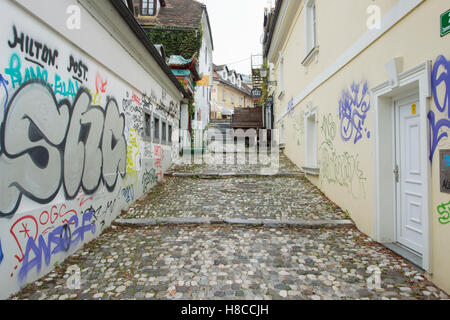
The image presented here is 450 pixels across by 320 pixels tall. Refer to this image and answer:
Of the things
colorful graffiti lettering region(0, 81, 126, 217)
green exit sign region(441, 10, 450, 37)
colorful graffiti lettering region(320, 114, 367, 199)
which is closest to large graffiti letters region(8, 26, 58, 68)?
colorful graffiti lettering region(0, 81, 126, 217)

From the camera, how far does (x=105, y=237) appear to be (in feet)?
14.0

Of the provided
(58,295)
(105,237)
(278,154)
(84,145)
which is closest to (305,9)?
(278,154)

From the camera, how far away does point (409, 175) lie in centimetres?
355

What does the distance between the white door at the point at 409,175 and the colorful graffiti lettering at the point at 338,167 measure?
65 cm

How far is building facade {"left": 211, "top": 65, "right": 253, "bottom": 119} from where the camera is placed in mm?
32003

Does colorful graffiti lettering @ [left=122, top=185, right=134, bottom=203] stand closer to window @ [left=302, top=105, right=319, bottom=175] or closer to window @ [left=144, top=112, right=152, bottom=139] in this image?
window @ [left=144, top=112, right=152, bottom=139]

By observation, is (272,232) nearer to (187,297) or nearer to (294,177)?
(187,297)

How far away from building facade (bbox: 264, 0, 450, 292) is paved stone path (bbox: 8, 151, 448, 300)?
0.43m

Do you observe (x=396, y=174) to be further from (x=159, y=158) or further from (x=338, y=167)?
(x=159, y=158)

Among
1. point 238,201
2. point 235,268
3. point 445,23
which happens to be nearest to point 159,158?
point 238,201

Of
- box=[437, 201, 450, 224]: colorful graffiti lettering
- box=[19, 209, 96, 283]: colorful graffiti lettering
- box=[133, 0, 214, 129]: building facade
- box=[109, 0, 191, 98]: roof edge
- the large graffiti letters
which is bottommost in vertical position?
box=[19, 209, 96, 283]: colorful graffiti lettering

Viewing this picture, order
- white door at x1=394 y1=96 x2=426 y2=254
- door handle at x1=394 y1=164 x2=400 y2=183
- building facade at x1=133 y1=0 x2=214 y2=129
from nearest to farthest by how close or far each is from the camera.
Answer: white door at x1=394 y1=96 x2=426 y2=254
door handle at x1=394 y1=164 x2=400 y2=183
building facade at x1=133 y1=0 x2=214 y2=129

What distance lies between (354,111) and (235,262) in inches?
133
